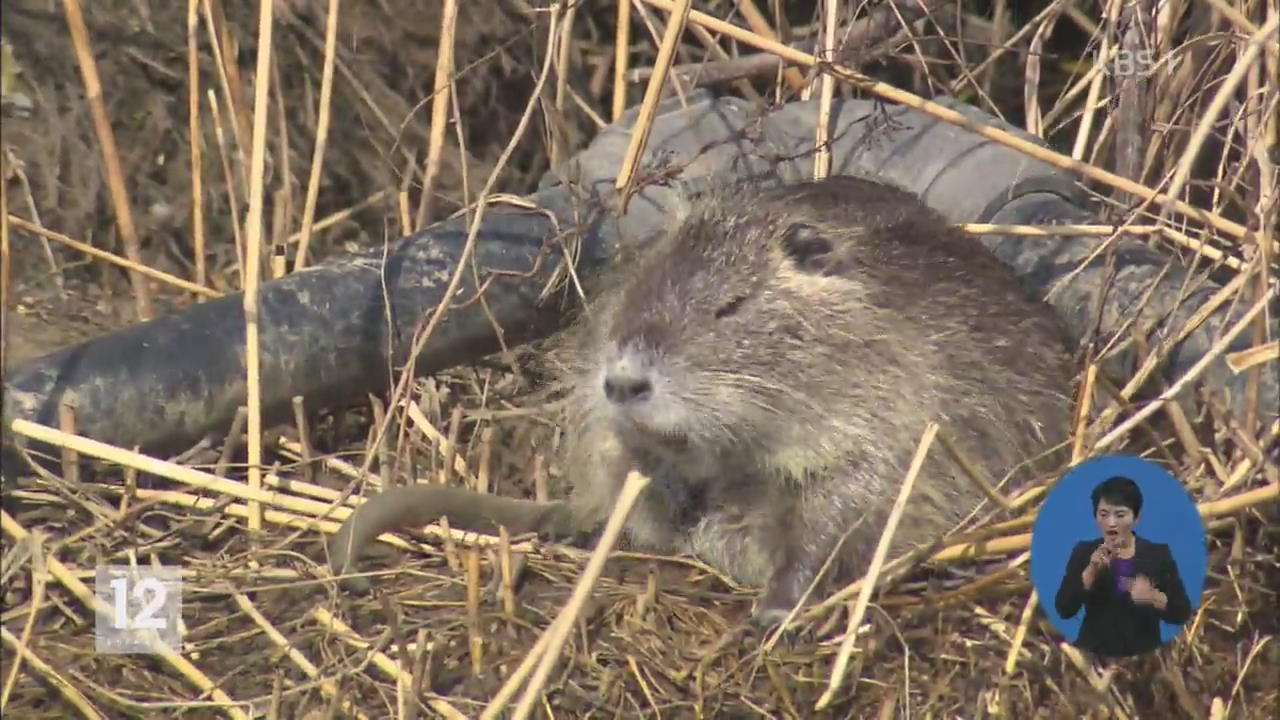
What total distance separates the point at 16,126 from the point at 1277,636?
9.29 feet

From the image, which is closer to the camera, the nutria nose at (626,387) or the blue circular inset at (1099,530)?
the blue circular inset at (1099,530)

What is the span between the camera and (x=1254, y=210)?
7.96ft

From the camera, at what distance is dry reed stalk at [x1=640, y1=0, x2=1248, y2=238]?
2715 millimetres

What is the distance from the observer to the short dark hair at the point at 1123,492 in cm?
213

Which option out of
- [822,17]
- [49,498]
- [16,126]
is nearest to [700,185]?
[822,17]

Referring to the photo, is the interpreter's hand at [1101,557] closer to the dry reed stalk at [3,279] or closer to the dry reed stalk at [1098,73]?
the dry reed stalk at [1098,73]

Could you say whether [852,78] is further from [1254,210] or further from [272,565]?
[272,565]

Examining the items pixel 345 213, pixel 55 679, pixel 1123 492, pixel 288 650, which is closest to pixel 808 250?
pixel 1123 492

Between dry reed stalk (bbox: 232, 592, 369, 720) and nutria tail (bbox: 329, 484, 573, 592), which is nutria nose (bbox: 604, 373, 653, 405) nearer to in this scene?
nutria tail (bbox: 329, 484, 573, 592)

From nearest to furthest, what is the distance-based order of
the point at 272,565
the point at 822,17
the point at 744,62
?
the point at 272,565, the point at 822,17, the point at 744,62

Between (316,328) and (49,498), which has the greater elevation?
(316,328)

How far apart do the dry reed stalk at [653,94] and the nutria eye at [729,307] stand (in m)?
0.37

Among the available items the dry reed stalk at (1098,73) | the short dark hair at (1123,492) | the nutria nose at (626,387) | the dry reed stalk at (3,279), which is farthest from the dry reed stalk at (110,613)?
the dry reed stalk at (1098,73)

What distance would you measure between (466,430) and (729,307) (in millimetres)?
793
